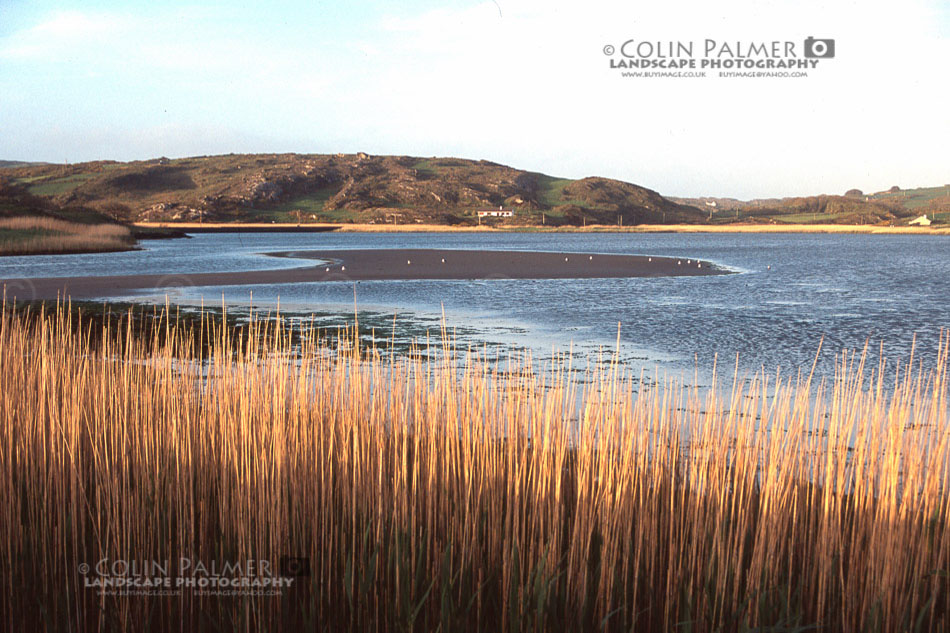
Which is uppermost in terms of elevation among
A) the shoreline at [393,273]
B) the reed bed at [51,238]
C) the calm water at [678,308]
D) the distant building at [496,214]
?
the distant building at [496,214]

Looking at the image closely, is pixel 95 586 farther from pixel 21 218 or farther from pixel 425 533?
pixel 21 218

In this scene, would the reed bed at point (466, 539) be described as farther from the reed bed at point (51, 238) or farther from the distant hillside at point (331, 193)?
the distant hillside at point (331, 193)

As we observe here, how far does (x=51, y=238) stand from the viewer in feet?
142

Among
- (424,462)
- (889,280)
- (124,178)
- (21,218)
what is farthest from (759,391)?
(124,178)

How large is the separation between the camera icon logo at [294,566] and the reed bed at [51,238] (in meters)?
41.3

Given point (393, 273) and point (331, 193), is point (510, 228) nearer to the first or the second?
point (331, 193)

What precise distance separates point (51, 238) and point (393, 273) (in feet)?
75.2

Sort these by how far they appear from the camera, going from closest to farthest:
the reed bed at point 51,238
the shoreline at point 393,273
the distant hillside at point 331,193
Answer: the shoreline at point 393,273, the reed bed at point 51,238, the distant hillside at point 331,193

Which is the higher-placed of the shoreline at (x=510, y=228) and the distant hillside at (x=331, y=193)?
the distant hillside at (x=331, y=193)

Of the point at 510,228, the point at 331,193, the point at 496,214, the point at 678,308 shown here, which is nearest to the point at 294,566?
the point at 678,308

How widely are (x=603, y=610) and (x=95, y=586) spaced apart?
240cm

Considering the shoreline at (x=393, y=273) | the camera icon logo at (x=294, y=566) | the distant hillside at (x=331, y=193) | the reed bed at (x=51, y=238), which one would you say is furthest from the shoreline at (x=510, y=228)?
the camera icon logo at (x=294, y=566)

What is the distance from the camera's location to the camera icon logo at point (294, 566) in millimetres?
4020

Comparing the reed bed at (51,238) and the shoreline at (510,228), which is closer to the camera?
the reed bed at (51,238)
